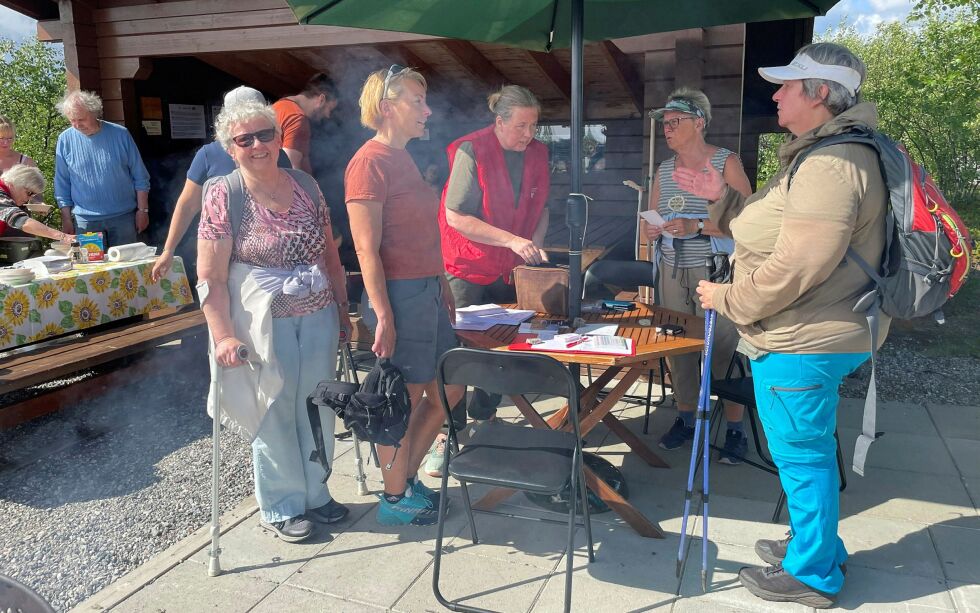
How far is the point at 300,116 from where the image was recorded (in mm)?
4512

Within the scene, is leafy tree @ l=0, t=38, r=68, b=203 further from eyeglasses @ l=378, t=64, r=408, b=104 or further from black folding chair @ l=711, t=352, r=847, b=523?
Answer: black folding chair @ l=711, t=352, r=847, b=523

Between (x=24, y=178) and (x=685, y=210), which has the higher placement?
(x=24, y=178)

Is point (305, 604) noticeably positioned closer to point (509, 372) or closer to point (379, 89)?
point (509, 372)

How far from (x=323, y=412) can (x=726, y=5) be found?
2.45 m

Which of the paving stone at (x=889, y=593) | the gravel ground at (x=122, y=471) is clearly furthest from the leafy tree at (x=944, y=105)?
the paving stone at (x=889, y=593)

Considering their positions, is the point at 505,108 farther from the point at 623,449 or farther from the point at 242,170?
the point at 623,449

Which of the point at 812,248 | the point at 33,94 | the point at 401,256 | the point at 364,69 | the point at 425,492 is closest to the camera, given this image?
the point at 812,248

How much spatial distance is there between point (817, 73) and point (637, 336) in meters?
1.15

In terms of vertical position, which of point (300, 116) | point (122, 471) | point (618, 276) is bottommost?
point (122, 471)

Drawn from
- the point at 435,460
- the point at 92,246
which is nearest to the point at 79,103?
the point at 92,246

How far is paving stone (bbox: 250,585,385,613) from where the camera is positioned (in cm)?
241

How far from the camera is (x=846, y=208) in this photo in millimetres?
1989

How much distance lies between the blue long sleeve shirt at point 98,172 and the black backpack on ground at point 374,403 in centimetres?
384

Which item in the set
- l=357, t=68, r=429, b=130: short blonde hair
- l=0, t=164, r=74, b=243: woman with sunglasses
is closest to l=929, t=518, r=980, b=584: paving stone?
l=357, t=68, r=429, b=130: short blonde hair
